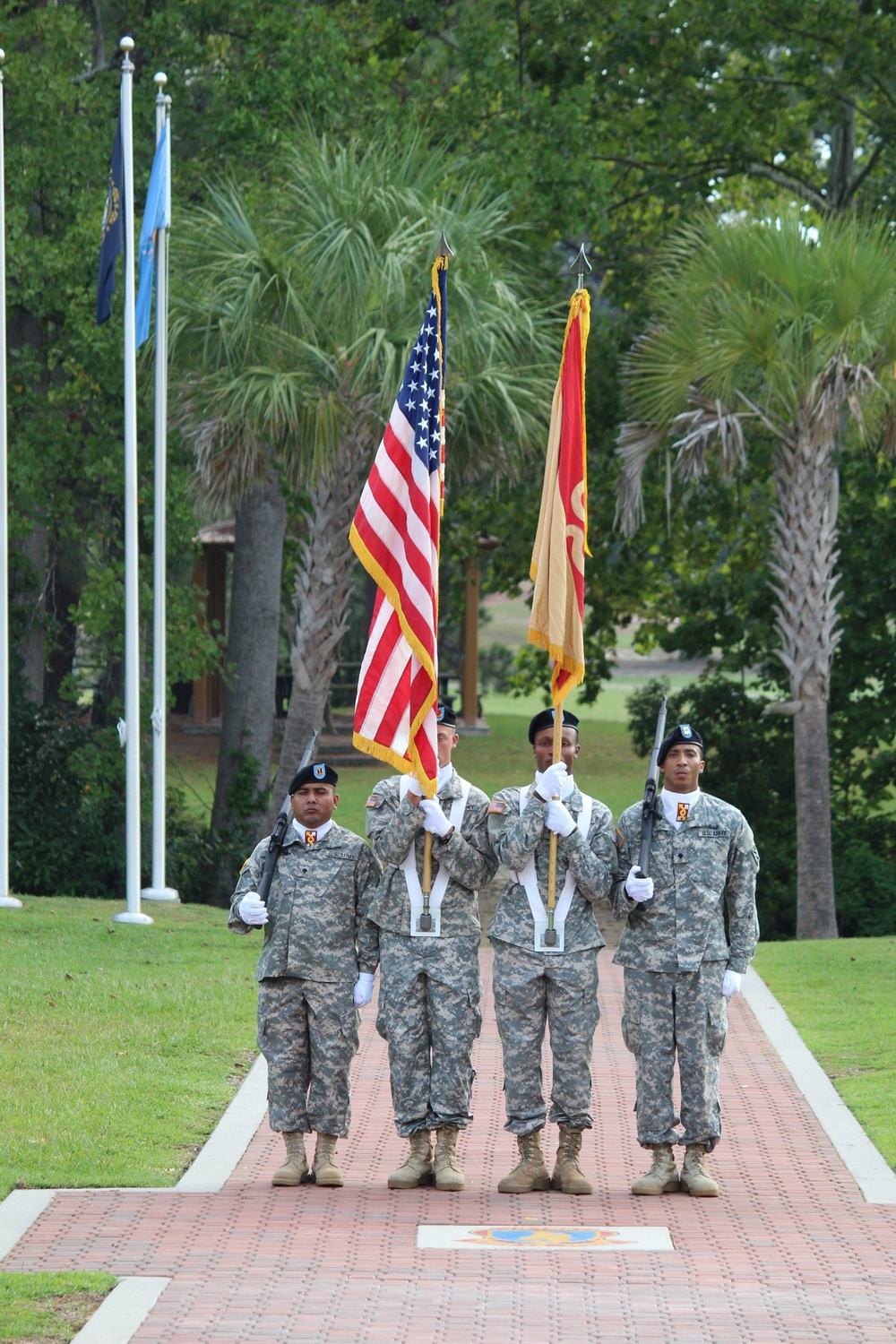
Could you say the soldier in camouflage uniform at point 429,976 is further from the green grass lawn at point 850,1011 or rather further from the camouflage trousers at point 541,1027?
the green grass lawn at point 850,1011

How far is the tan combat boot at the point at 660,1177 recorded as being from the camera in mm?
7805

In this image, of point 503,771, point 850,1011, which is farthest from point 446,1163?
point 503,771

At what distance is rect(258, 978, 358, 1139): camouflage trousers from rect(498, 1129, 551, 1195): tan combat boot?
73cm

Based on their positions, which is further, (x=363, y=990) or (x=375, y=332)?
(x=375, y=332)

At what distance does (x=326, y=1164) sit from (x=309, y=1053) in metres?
0.46

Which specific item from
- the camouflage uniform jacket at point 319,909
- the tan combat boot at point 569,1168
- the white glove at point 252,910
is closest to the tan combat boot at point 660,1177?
the tan combat boot at point 569,1168

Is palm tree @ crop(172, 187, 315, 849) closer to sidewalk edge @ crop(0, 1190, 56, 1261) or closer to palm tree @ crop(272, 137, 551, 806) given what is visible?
palm tree @ crop(272, 137, 551, 806)

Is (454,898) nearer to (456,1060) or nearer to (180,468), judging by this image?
(456,1060)

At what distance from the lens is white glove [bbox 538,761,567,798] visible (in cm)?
767

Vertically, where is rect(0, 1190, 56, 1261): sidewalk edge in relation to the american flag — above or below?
below

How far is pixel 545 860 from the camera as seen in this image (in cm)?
792

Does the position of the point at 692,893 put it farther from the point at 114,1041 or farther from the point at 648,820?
the point at 114,1041

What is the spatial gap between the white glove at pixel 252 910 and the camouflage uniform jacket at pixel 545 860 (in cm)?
95

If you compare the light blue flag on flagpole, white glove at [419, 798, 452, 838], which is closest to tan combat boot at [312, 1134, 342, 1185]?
white glove at [419, 798, 452, 838]
